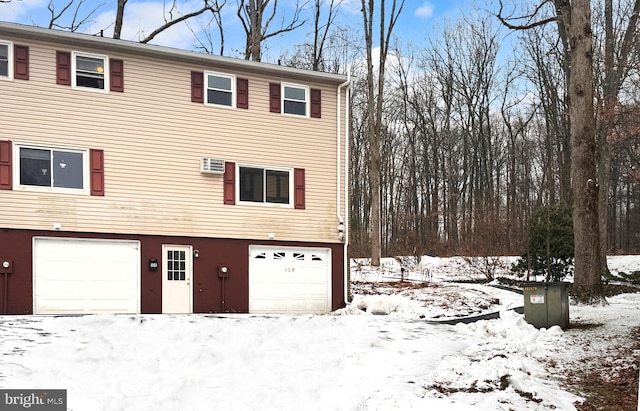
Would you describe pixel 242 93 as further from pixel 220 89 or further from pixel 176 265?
pixel 176 265

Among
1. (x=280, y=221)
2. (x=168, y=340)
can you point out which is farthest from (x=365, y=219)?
(x=168, y=340)

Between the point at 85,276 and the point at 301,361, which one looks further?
the point at 85,276

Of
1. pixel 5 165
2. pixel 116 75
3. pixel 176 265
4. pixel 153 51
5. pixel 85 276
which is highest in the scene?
pixel 153 51

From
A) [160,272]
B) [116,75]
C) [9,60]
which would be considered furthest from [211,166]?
[9,60]

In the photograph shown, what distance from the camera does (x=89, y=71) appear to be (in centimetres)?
1368

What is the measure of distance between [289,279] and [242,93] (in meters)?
5.13

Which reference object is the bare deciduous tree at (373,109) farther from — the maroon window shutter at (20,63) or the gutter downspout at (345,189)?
the maroon window shutter at (20,63)

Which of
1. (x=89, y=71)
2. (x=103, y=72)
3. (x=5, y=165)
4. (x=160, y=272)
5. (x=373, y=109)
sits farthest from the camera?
(x=373, y=109)

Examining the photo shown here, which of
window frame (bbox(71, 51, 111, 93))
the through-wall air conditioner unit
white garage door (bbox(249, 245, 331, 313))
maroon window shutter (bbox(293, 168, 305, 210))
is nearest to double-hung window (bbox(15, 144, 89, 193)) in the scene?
window frame (bbox(71, 51, 111, 93))

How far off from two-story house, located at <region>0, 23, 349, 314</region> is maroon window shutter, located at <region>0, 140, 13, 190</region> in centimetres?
2

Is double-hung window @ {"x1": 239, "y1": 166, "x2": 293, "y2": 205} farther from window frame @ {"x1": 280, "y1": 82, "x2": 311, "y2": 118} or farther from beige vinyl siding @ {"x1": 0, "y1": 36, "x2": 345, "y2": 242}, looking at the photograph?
window frame @ {"x1": 280, "y1": 82, "x2": 311, "y2": 118}

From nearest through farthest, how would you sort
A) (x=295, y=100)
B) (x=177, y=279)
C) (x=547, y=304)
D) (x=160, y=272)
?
(x=547, y=304) < (x=160, y=272) < (x=177, y=279) < (x=295, y=100)

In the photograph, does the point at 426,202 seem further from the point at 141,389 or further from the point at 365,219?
the point at 141,389

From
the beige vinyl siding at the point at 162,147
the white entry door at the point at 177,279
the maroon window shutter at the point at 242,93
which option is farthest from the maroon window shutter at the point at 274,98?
the white entry door at the point at 177,279
